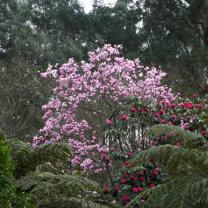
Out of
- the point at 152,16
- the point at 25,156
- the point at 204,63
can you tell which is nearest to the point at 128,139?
the point at 25,156

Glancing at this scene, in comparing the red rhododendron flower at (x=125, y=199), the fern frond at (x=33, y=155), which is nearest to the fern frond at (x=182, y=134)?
the fern frond at (x=33, y=155)

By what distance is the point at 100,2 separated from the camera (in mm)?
25219

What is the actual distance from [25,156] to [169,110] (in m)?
3.87

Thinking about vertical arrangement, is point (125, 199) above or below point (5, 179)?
above

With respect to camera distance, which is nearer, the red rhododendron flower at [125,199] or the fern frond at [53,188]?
the fern frond at [53,188]

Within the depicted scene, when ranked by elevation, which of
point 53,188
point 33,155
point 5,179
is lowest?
point 5,179

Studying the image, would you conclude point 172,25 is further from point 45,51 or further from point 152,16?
point 45,51

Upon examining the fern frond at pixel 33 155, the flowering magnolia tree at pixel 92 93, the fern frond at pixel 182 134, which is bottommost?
the fern frond at pixel 182 134

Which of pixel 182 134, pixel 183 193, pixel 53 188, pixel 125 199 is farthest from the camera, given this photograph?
pixel 125 199

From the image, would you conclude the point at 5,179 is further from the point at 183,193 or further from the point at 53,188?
the point at 183,193

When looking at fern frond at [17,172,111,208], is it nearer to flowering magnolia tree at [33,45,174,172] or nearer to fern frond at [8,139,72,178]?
fern frond at [8,139,72,178]

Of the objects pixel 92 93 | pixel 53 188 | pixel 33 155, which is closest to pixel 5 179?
pixel 53 188

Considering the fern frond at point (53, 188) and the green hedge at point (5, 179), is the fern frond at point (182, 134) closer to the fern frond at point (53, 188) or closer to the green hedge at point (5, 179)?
the fern frond at point (53, 188)

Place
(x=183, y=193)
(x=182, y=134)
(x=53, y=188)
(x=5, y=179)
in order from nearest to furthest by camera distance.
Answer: (x=183, y=193)
(x=5, y=179)
(x=182, y=134)
(x=53, y=188)
